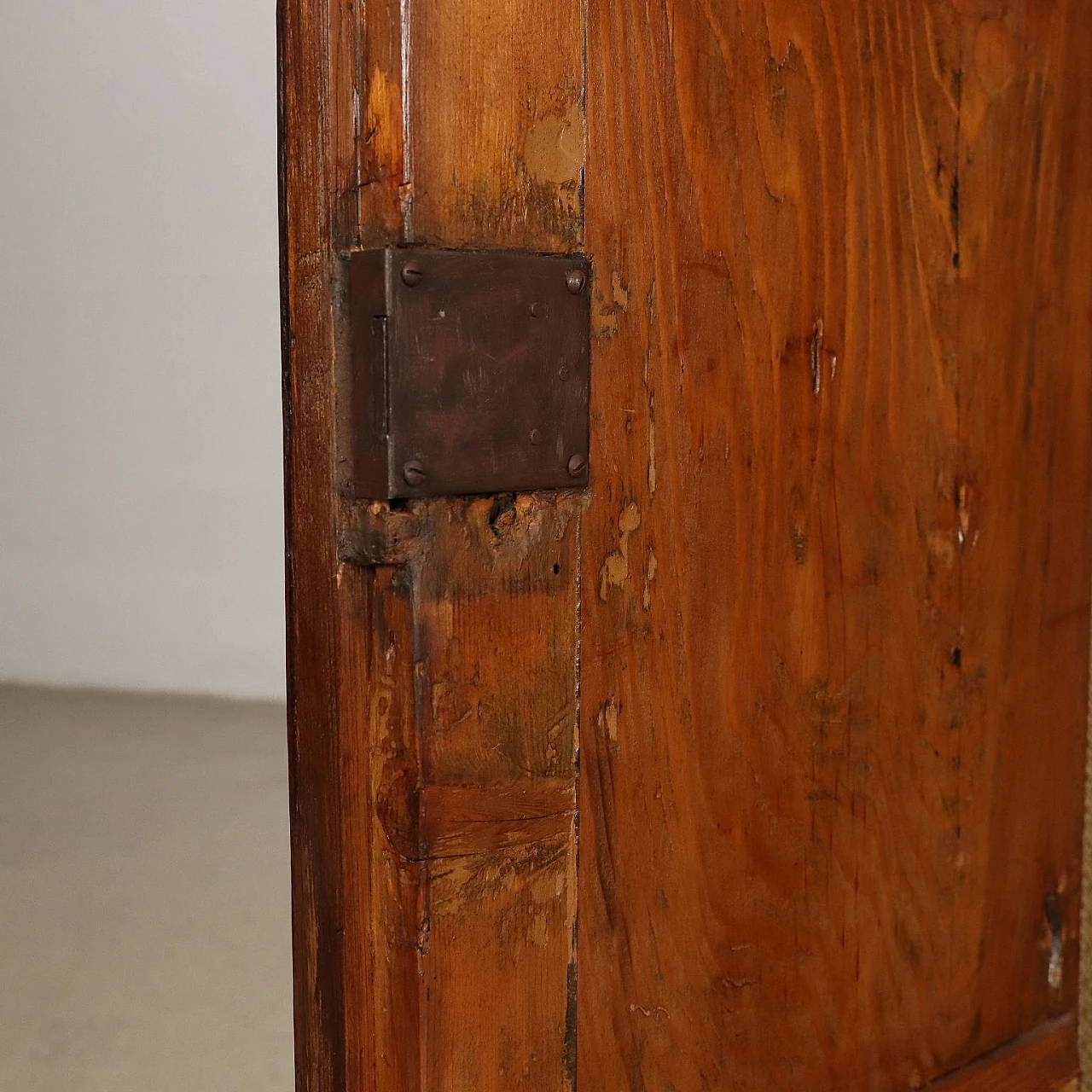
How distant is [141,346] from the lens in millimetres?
A: 3656

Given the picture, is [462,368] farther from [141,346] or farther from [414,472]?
[141,346]

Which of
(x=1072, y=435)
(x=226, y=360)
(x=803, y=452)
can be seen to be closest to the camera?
(x=803, y=452)

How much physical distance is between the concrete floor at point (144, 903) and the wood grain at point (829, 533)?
3.68 ft

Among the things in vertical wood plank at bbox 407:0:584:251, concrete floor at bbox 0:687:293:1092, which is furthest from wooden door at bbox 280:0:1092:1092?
concrete floor at bbox 0:687:293:1092

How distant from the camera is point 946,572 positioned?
75cm

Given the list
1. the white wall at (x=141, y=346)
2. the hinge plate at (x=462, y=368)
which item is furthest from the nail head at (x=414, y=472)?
the white wall at (x=141, y=346)

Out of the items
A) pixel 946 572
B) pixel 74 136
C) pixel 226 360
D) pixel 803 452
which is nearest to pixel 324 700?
pixel 803 452

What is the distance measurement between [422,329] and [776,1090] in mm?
474

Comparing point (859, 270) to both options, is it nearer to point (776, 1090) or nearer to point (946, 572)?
point (946, 572)

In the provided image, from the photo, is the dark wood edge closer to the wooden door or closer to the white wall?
the wooden door

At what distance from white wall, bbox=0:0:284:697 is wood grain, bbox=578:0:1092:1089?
2.96 metres

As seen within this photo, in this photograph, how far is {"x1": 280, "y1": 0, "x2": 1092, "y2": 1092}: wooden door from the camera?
1.67ft

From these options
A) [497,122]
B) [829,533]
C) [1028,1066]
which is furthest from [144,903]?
[497,122]

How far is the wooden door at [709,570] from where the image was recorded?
1.67 feet
